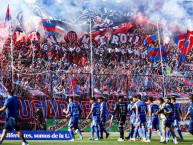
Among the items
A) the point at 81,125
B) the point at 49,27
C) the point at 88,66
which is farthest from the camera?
the point at 88,66

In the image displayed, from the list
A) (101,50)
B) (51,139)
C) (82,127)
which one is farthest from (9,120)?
(101,50)

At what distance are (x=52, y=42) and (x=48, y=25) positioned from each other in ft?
4.16

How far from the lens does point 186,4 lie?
143 feet

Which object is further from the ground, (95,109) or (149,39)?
(149,39)

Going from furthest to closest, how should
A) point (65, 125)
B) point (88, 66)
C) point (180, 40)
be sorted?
point (180, 40)
point (88, 66)
point (65, 125)

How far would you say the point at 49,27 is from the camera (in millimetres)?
39250

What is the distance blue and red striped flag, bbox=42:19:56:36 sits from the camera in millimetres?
39188

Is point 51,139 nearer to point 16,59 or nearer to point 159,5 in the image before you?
point 16,59

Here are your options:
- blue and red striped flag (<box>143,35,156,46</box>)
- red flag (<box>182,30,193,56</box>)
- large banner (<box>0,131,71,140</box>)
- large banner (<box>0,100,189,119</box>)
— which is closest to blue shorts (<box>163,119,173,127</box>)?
large banner (<box>0,131,71,140</box>)

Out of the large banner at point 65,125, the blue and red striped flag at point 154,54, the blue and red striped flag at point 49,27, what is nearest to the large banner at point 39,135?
the large banner at point 65,125

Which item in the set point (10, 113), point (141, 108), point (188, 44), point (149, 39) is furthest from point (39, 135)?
point (188, 44)

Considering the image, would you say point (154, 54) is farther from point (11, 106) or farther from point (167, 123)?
point (11, 106)

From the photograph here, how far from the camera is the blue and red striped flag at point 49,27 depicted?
129ft

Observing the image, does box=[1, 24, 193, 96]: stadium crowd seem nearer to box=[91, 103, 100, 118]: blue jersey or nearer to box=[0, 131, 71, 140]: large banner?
box=[91, 103, 100, 118]: blue jersey
